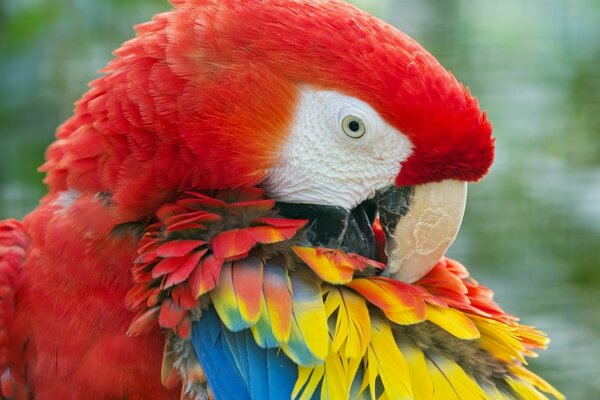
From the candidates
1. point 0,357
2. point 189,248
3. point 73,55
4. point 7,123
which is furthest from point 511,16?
point 0,357

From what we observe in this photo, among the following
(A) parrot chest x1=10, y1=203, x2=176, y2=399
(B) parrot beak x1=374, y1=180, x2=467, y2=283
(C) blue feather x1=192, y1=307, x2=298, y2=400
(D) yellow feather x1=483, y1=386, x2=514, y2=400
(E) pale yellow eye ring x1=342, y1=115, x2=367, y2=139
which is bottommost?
(A) parrot chest x1=10, y1=203, x2=176, y2=399

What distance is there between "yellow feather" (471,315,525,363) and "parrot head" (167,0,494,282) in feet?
0.33

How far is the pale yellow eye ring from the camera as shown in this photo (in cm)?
93

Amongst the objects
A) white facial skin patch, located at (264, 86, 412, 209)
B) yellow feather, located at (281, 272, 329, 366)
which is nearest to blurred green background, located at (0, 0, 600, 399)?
white facial skin patch, located at (264, 86, 412, 209)

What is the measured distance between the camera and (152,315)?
87 centimetres

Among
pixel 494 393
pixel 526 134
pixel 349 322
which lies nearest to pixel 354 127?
pixel 349 322

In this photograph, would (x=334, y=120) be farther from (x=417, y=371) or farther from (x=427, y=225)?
(x=417, y=371)

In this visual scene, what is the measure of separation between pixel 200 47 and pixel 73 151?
0.20m

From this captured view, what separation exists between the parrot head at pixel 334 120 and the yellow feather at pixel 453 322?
84mm

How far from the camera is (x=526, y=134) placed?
1.82 meters

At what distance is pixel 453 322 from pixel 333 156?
0.76 ft

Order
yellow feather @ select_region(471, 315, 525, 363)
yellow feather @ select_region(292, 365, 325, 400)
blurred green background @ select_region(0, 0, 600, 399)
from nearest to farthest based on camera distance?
yellow feather @ select_region(292, 365, 325, 400) < yellow feather @ select_region(471, 315, 525, 363) < blurred green background @ select_region(0, 0, 600, 399)

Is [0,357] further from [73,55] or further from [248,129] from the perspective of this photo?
[73,55]

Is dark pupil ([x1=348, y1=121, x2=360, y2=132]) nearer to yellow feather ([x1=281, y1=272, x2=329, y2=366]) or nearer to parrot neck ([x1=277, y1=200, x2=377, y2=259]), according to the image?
parrot neck ([x1=277, y1=200, x2=377, y2=259])
